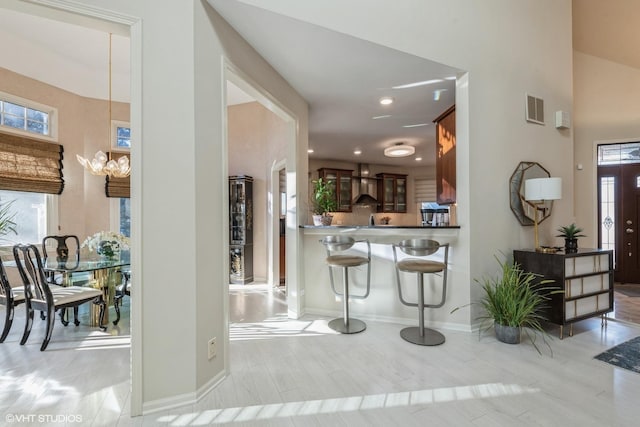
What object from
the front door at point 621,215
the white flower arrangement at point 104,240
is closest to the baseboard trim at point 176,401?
the white flower arrangement at point 104,240

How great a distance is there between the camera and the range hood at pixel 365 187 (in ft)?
23.2

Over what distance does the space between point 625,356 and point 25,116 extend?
26.1 feet

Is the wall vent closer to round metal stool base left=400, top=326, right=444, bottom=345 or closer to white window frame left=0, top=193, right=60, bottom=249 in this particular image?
round metal stool base left=400, top=326, right=444, bottom=345

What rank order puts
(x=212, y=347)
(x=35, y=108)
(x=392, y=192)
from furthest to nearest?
(x=392, y=192), (x=35, y=108), (x=212, y=347)

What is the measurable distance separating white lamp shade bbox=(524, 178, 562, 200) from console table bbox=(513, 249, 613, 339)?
57 centimetres

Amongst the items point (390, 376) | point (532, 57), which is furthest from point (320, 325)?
point (532, 57)

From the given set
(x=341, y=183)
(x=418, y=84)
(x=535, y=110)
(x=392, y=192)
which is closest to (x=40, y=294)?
(x=418, y=84)

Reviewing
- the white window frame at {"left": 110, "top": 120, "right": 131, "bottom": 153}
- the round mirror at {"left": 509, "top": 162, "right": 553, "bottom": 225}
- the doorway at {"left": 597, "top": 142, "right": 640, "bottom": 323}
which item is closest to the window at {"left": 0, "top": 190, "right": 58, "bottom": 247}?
the white window frame at {"left": 110, "top": 120, "right": 131, "bottom": 153}

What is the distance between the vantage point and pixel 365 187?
289 inches

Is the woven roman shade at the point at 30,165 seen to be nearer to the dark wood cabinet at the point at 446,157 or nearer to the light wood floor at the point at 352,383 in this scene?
the light wood floor at the point at 352,383

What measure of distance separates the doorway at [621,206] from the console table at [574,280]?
92.4 inches

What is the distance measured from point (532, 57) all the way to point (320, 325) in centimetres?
405
